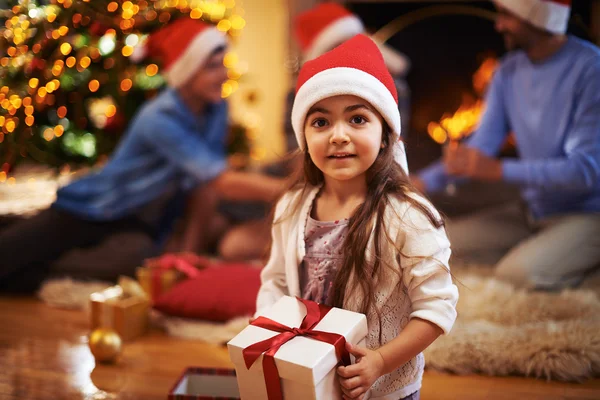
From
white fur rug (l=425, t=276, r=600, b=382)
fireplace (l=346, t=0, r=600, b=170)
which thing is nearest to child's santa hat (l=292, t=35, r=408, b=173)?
white fur rug (l=425, t=276, r=600, b=382)

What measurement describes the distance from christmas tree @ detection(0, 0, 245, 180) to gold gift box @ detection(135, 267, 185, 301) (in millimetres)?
555

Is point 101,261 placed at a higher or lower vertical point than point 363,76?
lower

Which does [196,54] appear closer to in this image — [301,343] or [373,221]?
[373,221]

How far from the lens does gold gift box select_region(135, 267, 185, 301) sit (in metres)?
2.08

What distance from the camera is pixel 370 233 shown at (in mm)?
1191

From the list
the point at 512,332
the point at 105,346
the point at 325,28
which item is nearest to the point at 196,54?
the point at 325,28

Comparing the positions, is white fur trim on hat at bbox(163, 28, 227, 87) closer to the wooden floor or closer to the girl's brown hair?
the wooden floor

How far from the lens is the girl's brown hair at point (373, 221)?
46.7 inches

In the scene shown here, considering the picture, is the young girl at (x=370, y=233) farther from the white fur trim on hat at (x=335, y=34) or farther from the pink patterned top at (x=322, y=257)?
the white fur trim on hat at (x=335, y=34)

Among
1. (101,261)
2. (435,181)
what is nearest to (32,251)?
(101,261)

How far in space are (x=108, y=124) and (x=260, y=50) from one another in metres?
1.50

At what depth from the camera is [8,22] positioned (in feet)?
5.09

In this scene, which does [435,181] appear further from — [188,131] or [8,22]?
[8,22]

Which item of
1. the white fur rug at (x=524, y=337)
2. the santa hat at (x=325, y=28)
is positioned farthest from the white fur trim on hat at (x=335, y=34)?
the white fur rug at (x=524, y=337)
